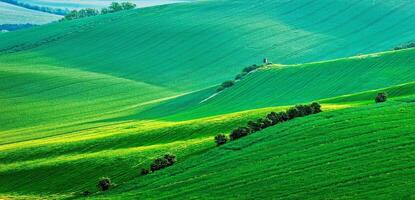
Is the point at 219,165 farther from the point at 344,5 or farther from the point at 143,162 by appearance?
the point at 344,5

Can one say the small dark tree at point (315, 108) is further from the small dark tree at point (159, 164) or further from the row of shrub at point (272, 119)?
the small dark tree at point (159, 164)

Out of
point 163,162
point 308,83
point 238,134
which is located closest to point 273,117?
point 238,134

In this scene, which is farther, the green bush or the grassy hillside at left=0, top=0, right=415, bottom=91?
the grassy hillside at left=0, top=0, right=415, bottom=91

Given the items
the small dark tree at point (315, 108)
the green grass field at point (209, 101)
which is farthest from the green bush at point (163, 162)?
the small dark tree at point (315, 108)

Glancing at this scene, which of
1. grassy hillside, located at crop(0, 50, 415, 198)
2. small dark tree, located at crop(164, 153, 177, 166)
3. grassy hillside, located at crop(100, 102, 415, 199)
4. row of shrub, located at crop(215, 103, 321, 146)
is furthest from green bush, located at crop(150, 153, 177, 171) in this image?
row of shrub, located at crop(215, 103, 321, 146)

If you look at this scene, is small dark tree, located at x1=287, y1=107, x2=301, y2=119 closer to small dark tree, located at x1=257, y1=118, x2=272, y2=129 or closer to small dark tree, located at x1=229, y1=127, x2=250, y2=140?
small dark tree, located at x1=257, y1=118, x2=272, y2=129

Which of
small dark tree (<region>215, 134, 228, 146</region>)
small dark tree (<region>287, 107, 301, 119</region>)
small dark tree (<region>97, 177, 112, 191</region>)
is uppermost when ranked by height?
small dark tree (<region>287, 107, 301, 119</region>)

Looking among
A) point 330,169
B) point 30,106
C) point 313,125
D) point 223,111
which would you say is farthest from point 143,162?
point 30,106

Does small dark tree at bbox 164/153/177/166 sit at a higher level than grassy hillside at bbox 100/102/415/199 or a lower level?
lower

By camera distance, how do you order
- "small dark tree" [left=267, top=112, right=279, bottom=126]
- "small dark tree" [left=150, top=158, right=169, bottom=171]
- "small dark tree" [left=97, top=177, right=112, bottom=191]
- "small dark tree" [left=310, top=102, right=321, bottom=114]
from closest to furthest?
1. "small dark tree" [left=97, top=177, right=112, bottom=191]
2. "small dark tree" [left=150, top=158, right=169, bottom=171]
3. "small dark tree" [left=267, top=112, right=279, bottom=126]
4. "small dark tree" [left=310, top=102, right=321, bottom=114]
